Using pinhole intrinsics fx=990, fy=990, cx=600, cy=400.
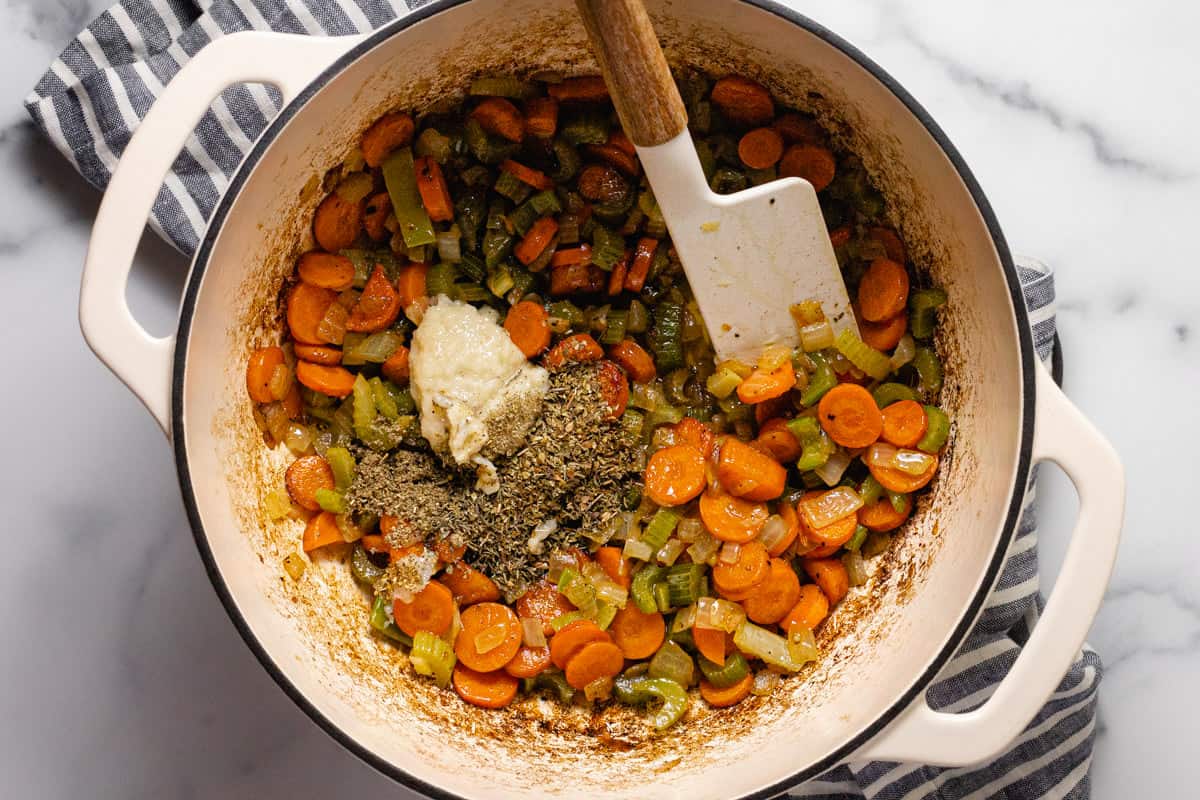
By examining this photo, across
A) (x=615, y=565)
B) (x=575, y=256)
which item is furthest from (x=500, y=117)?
(x=615, y=565)

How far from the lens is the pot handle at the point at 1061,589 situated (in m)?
1.74

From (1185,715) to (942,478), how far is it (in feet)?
3.25

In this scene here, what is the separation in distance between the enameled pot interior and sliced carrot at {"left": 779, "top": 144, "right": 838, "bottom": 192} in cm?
7

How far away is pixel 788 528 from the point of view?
87.7 inches

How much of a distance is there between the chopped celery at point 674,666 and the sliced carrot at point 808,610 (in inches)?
9.2

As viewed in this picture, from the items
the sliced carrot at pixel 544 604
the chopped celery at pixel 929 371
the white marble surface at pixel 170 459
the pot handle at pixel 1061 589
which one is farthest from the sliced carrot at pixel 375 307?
the pot handle at pixel 1061 589

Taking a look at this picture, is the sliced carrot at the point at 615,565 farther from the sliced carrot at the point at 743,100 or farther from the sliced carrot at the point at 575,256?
the sliced carrot at the point at 743,100

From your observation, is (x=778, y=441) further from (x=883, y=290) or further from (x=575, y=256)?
(x=575, y=256)

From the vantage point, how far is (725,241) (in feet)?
6.72

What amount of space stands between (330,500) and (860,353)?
4.00 ft

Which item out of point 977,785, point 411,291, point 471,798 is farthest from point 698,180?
point 977,785

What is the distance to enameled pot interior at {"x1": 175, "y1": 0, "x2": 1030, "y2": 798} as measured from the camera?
1.86 metres

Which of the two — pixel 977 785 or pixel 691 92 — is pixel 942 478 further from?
pixel 691 92

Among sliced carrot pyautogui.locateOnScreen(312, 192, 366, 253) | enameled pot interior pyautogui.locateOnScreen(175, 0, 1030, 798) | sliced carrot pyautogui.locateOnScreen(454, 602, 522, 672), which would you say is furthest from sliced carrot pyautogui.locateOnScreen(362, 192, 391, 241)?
sliced carrot pyautogui.locateOnScreen(454, 602, 522, 672)
